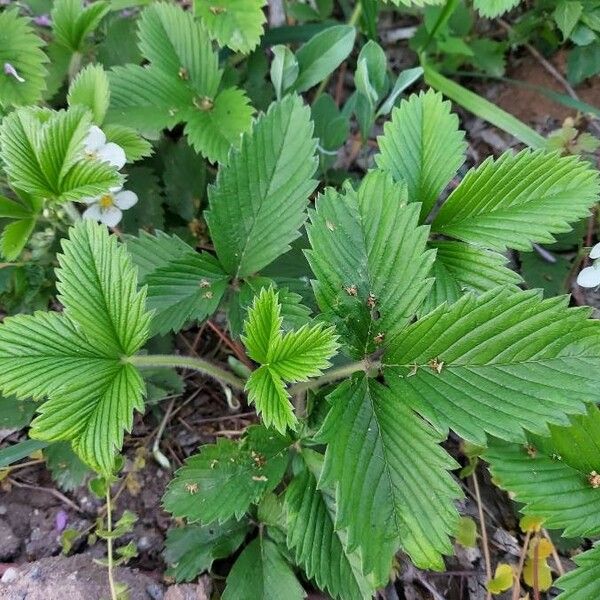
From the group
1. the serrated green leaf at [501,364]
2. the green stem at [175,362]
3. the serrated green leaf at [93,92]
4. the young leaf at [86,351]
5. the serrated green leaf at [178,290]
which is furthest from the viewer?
the serrated green leaf at [93,92]

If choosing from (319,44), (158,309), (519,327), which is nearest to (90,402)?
(158,309)

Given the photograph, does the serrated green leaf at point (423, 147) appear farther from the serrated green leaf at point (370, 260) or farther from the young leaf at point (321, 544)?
the young leaf at point (321, 544)

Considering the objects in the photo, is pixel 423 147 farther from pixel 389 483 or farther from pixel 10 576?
pixel 10 576

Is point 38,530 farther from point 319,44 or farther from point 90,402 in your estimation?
point 319,44

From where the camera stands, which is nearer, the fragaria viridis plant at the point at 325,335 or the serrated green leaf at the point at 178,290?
the fragaria viridis plant at the point at 325,335

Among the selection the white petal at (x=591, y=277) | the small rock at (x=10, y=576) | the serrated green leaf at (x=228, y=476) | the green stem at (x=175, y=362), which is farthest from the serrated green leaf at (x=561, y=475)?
the small rock at (x=10, y=576)

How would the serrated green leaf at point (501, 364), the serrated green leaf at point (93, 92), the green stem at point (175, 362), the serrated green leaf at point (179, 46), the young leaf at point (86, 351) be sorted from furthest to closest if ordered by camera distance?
the serrated green leaf at point (179, 46) < the serrated green leaf at point (93, 92) < the green stem at point (175, 362) < the young leaf at point (86, 351) < the serrated green leaf at point (501, 364)

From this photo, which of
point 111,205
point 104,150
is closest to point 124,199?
point 111,205

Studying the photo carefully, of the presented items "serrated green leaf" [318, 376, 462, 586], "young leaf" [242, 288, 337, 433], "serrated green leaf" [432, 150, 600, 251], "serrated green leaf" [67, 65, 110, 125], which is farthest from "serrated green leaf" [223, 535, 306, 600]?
"serrated green leaf" [67, 65, 110, 125]
